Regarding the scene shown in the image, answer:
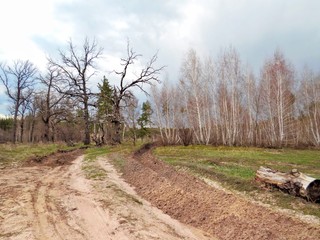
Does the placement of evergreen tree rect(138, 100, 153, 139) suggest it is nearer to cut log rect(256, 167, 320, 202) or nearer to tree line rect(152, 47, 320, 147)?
tree line rect(152, 47, 320, 147)

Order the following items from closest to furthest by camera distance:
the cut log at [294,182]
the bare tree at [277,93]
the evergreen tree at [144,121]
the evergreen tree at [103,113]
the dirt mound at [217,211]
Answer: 1. the dirt mound at [217,211]
2. the cut log at [294,182]
3. the evergreen tree at [103,113]
4. the bare tree at [277,93]
5. the evergreen tree at [144,121]

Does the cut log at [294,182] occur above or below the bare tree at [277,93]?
below

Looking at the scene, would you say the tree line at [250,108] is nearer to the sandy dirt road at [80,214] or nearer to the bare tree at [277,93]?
the bare tree at [277,93]

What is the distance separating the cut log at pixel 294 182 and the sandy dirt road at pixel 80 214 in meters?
3.29

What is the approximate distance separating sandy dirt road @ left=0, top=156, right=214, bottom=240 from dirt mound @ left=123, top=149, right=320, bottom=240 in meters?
0.44

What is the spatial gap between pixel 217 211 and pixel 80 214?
12.0 ft

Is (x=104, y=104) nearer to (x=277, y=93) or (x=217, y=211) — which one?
(x=277, y=93)

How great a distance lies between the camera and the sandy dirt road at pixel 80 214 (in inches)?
255

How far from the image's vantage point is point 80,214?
7742 mm

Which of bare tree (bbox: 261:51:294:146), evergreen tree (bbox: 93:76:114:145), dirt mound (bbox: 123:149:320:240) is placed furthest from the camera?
bare tree (bbox: 261:51:294:146)

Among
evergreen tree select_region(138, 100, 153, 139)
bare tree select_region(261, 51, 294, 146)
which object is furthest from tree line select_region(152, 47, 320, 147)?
evergreen tree select_region(138, 100, 153, 139)

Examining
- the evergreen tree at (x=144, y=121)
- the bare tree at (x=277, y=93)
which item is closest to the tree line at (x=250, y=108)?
the bare tree at (x=277, y=93)

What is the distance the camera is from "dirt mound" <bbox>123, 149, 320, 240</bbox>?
21.0 feet

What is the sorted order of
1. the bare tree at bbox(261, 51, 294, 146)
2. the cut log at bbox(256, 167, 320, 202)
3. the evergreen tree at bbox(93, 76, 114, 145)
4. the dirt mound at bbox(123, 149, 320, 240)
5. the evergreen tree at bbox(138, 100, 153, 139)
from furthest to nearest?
the evergreen tree at bbox(138, 100, 153, 139)
the bare tree at bbox(261, 51, 294, 146)
the evergreen tree at bbox(93, 76, 114, 145)
the cut log at bbox(256, 167, 320, 202)
the dirt mound at bbox(123, 149, 320, 240)
